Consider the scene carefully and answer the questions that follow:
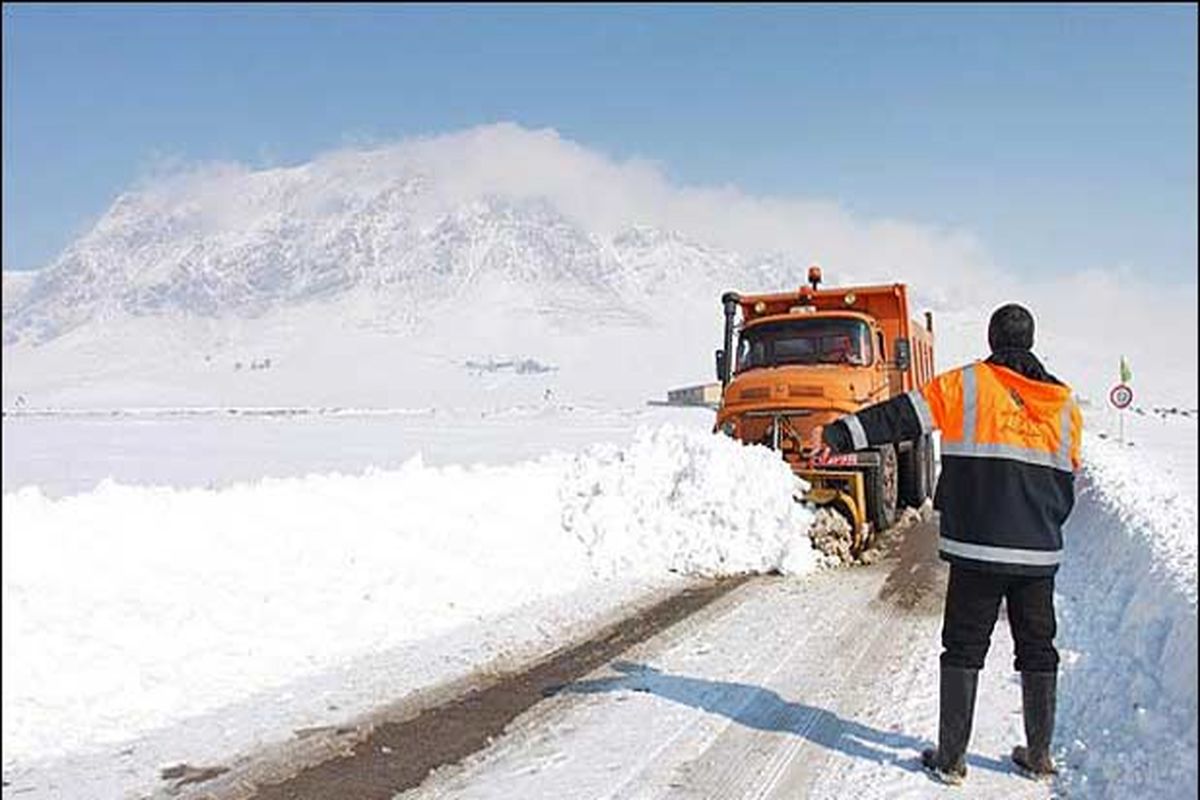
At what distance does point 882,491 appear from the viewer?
1088 cm

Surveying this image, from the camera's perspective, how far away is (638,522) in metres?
10.2

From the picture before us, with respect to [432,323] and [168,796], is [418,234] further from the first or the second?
[168,796]

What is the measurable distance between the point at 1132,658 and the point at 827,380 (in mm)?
5629

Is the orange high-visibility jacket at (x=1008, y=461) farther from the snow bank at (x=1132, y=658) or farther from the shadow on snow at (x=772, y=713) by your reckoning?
the shadow on snow at (x=772, y=713)

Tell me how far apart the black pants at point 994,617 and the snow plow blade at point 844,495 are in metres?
5.61

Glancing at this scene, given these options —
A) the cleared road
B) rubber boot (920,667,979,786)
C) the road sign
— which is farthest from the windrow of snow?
the road sign

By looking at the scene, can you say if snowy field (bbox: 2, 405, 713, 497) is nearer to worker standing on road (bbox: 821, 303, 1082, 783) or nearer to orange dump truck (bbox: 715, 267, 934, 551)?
orange dump truck (bbox: 715, 267, 934, 551)

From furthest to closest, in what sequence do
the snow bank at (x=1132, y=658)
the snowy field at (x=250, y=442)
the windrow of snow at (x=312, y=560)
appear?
the snowy field at (x=250, y=442)
the windrow of snow at (x=312, y=560)
the snow bank at (x=1132, y=658)

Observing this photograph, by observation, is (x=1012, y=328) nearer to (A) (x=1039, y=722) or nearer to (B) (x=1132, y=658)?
(A) (x=1039, y=722)

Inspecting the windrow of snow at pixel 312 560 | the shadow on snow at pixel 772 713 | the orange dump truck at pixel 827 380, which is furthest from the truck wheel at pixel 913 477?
the shadow on snow at pixel 772 713

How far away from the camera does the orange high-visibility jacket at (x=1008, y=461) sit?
14.2ft

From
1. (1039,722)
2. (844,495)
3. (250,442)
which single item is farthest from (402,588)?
(250,442)

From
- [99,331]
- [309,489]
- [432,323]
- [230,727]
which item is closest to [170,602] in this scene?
[230,727]

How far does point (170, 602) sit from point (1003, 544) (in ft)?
16.1
